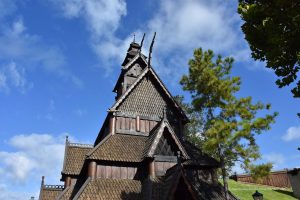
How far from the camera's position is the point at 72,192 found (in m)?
19.0

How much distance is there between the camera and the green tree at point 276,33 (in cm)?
802

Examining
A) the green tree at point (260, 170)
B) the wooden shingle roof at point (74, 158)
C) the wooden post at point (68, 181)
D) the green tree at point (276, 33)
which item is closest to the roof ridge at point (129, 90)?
the wooden shingle roof at point (74, 158)

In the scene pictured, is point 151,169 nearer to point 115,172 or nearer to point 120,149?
point 115,172

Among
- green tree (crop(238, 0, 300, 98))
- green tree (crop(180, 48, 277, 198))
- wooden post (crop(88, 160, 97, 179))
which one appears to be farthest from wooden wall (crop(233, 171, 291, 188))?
green tree (crop(238, 0, 300, 98))

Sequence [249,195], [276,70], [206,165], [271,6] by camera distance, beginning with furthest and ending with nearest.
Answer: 1. [249,195]
2. [206,165]
3. [276,70]
4. [271,6]

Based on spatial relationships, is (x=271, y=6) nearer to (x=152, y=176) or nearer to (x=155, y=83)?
(x=152, y=176)

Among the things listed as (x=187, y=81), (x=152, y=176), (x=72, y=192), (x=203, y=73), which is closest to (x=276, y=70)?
(x=152, y=176)

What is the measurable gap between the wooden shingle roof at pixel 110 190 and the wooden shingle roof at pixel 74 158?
632 cm

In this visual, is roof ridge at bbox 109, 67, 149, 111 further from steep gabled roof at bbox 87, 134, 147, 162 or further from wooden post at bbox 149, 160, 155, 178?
wooden post at bbox 149, 160, 155, 178

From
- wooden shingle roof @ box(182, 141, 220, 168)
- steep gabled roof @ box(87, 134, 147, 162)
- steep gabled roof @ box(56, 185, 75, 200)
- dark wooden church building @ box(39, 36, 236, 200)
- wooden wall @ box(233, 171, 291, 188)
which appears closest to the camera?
dark wooden church building @ box(39, 36, 236, 200)

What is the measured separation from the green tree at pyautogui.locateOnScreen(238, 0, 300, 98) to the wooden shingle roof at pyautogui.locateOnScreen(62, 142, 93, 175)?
16.3 m

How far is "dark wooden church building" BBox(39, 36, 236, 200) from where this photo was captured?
14289 mm

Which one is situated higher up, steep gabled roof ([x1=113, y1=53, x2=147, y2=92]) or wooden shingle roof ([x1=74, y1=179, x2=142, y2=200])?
steep gabled roof ([x1=113, y1=53, x2=147, y2=92])

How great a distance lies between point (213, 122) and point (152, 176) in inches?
260
